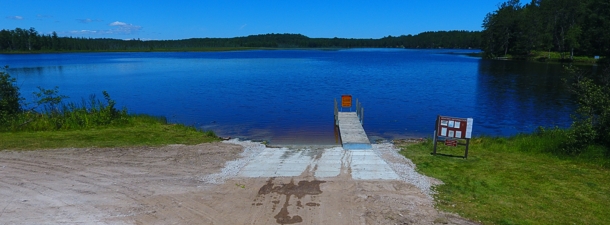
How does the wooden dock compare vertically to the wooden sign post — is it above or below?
below

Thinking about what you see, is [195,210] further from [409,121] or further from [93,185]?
[409,121]

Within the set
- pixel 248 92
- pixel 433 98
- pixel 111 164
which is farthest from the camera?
pixel 248 92

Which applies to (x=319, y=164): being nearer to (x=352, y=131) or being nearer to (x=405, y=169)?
(x=405, y=169)

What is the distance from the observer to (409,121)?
2336 centimetres

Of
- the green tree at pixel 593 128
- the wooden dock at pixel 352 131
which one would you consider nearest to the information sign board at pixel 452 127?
the wooden dock at pixel 352 131

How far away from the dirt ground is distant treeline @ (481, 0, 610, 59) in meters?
72.1

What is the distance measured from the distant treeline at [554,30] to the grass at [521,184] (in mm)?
65765

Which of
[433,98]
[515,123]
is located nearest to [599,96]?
[515,123]

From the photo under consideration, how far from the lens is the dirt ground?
7352 millimetres

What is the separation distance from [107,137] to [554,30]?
92.5 meters

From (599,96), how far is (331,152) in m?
8.98

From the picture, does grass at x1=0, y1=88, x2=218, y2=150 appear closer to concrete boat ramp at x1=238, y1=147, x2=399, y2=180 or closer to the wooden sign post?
concrete boat ramp at x1=238, y1=147, x2=399, y2=180

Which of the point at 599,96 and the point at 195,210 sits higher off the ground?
the point at 599,96

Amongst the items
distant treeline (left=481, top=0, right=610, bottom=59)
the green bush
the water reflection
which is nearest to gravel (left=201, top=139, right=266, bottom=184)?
the green bush
